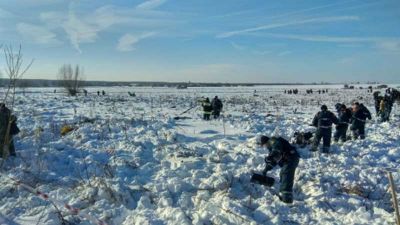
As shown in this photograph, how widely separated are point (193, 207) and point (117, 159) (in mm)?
3572

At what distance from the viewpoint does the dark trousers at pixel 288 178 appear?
25.1 ft

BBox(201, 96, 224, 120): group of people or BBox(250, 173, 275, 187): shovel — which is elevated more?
BBox(201, 96, 224, 120): group of people

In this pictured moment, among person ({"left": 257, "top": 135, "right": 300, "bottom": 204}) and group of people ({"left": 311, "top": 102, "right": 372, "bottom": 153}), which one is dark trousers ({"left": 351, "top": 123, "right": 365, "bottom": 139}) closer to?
group of people ({"left": 311, "top": 102, "right": 372, "bottom": 153})

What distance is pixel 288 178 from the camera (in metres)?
7.71

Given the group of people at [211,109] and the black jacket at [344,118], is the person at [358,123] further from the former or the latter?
the group of people at [211,109]

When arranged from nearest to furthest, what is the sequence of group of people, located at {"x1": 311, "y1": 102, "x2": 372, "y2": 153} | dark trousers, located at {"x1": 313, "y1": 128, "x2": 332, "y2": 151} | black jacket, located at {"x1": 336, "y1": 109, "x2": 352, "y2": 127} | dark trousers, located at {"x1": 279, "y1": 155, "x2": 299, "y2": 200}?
dark trousers, located at {"x1": 279, "y1": 155, "x2": 299, "y2": 200} < dark trousers, located at {"x1": 313, "y1": 128, "x2": 332, "y2": 151} < group of people, located at {"x1": 311, "y1": 102, "x2": 372, "y2": 153} < black jacket, located at {"x1": 336, "y1": 109, "x2": 352, "y2": 127}

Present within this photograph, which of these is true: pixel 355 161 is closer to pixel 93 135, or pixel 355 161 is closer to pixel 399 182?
pixel 399 182

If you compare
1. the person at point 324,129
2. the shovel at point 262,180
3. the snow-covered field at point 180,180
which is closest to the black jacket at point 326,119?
the person at point 324,129

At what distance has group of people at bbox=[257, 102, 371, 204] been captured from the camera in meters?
7.75

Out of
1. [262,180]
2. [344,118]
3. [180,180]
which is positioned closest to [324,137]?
[344,118]

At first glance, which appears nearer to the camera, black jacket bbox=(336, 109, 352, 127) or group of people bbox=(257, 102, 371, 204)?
group of people bbox=(257, 102, 371, 204)

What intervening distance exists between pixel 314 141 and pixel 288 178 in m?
4.91

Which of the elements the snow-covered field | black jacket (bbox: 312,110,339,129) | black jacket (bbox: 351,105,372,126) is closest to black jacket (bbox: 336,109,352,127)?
black jacket (bbox: 351,105,372,126)

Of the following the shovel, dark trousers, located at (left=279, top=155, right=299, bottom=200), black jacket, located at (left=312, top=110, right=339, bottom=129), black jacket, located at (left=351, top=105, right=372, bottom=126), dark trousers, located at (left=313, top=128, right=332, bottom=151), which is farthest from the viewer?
black jacket, located at (left=351, top=105, right=372, bottom=126)
